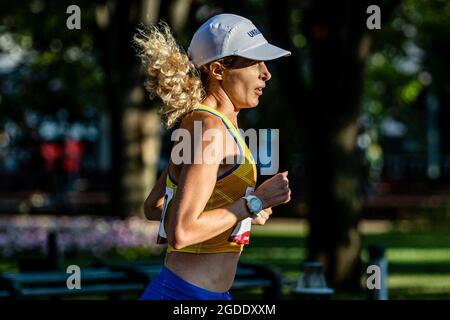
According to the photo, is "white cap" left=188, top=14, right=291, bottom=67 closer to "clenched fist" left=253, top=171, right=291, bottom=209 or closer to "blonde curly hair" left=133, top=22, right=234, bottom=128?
"blonde curly hair" left=133, top=22, right=234, bottom=128

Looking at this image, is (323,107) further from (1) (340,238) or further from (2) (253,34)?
(2) (253,34)

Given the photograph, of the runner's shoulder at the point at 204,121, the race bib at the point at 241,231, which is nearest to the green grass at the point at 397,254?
the race bib at the point at 241,231

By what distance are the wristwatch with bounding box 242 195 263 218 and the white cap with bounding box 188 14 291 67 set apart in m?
0.55

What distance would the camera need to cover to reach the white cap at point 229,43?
473 cm

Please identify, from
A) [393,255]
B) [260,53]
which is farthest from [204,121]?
[393,255]

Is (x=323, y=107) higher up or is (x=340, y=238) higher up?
(x=323, y=107)

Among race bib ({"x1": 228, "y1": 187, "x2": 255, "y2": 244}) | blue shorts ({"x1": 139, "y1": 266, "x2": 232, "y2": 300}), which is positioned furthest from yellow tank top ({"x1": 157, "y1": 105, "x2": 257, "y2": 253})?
blue shorts ({"x1": 139, "y1": 266, "x2": 232, "y2": 300})

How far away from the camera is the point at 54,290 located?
1084 centimetres

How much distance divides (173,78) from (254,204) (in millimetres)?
602

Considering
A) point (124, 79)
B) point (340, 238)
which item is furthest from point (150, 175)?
point (340, 238)

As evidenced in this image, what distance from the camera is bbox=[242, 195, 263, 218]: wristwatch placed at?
Result: 4.62 metres

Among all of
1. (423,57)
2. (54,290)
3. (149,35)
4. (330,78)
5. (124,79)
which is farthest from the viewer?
(423,57)

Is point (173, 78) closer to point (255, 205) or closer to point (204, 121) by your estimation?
point (204, 121)

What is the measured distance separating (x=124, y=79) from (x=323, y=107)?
997 cm
